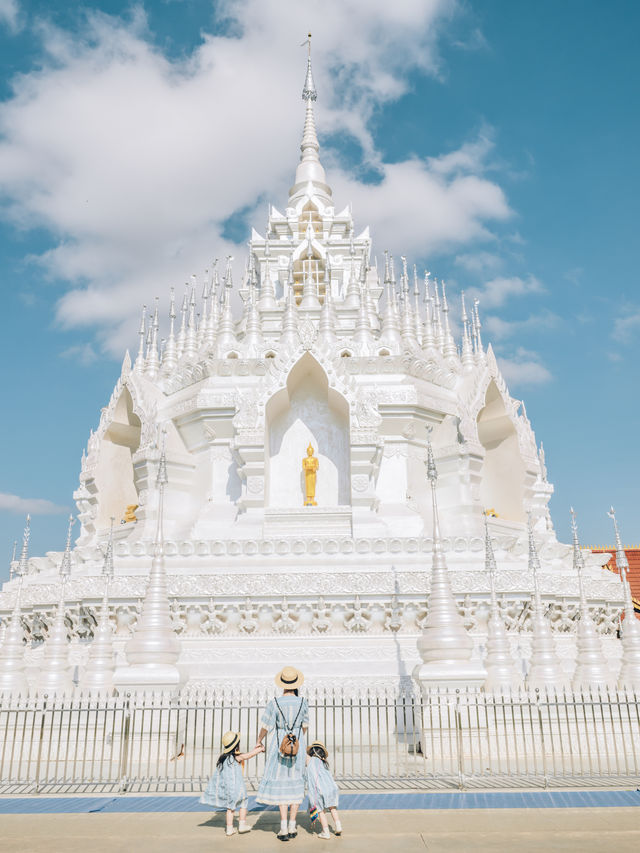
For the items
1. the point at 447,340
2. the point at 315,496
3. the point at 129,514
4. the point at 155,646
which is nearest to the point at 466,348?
the point at 447,340

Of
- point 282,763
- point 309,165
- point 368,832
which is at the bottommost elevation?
point 368,832

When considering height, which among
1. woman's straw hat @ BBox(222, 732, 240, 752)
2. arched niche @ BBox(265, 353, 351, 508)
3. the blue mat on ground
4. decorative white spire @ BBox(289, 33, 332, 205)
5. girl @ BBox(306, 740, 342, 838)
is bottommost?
the blue mat on ground

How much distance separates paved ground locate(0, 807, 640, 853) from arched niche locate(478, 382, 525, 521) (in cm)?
1526

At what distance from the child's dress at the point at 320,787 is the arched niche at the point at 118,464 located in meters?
16.8

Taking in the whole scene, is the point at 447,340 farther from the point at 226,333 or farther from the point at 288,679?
the point at 288,679

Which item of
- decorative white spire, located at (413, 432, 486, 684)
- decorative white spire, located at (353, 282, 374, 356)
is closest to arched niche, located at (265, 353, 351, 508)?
decorative white spire, located at (353, 282, 374, 356)

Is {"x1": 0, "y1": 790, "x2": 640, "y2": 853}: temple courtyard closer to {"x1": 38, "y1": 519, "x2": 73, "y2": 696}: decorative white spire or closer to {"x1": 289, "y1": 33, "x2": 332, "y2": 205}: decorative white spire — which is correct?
{"x1": 38, "y1": 519, "x2": 73, "y2": 696}: decorative white spire

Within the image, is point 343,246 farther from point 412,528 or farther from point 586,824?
point 586,824

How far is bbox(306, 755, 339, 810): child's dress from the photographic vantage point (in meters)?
6.67

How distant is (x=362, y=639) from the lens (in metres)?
14.2

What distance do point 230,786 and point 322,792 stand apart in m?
0.93

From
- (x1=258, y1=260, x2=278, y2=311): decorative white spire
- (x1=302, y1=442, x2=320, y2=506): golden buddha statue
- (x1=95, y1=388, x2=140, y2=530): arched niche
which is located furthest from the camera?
(x1=258, y1=260, x2=278, y2=311): decorative white spire

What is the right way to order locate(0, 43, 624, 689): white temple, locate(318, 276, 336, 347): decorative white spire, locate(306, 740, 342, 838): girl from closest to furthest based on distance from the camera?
locate(306, 740, 342, 838): girl → locate(0, 43, 624, 689): white temple → locate(318, 276, 336, 347): decorative white spire

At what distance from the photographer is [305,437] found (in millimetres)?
19234
